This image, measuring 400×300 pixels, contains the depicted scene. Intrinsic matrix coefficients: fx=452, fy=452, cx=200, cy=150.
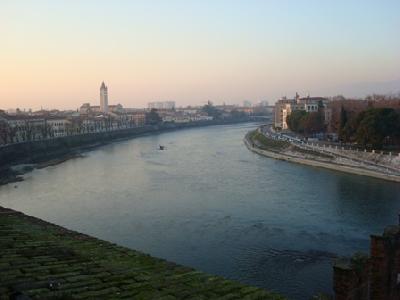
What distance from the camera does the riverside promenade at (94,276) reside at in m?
3.10

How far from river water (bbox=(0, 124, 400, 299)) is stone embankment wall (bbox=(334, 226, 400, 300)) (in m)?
5.28

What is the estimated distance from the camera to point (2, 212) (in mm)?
7199

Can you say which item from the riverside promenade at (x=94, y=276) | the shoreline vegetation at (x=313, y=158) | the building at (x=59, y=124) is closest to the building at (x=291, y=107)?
the shoreline vegetation at (x=313, y=158)

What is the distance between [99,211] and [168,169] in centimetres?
1165

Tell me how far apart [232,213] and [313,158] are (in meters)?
15.6

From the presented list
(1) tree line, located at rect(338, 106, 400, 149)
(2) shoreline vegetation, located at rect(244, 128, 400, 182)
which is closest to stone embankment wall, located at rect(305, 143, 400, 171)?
(2) shoreline vegetation, located at rect(244, 128, 400, 182)

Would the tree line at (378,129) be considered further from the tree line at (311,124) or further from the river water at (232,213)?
the tree line at (311,124)

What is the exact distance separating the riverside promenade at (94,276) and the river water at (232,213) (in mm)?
5203

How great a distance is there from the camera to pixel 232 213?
15.2m

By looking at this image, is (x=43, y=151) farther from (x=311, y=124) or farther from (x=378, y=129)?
(x=378, y=129)

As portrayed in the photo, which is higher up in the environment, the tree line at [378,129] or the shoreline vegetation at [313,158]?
the tree line at [378,129]

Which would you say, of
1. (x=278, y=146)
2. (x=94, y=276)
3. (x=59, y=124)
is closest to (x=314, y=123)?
(x=278, y=146)

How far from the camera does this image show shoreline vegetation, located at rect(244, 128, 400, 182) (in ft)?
76.4

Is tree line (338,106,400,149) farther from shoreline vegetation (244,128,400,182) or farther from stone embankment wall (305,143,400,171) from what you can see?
shoreline vegetation (244,128,400,182)
